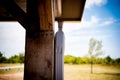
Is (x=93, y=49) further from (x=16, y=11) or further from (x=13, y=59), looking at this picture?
(x=16, y=11)

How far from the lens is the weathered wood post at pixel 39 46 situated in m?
1.47

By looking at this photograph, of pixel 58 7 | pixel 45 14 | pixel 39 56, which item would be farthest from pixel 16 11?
pixel 58 7

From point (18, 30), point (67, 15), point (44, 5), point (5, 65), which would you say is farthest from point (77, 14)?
point (18, 30)

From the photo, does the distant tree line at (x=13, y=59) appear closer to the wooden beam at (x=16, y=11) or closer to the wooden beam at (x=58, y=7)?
the wooden beam at (x=58, y=7)

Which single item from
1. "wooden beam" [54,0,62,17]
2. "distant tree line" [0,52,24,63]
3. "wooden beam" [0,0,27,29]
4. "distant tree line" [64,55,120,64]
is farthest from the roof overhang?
"distant tree line" [64,55,120,64]

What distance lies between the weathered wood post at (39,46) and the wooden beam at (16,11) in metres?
0.05

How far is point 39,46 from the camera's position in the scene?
1.53 meters

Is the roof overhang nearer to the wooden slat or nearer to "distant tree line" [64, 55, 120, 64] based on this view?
the wooden slat

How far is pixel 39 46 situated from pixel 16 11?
38 centimetres

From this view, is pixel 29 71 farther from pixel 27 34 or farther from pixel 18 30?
pixel 18 30

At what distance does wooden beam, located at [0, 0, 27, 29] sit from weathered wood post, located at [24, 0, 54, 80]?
0.05 meters

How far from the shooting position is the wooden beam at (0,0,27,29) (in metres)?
1.53

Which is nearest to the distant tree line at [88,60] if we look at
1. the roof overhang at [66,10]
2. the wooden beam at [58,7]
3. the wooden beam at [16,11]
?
the roof overhang at [66,10]

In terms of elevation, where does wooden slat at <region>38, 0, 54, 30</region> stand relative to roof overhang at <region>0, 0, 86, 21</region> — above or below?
below
